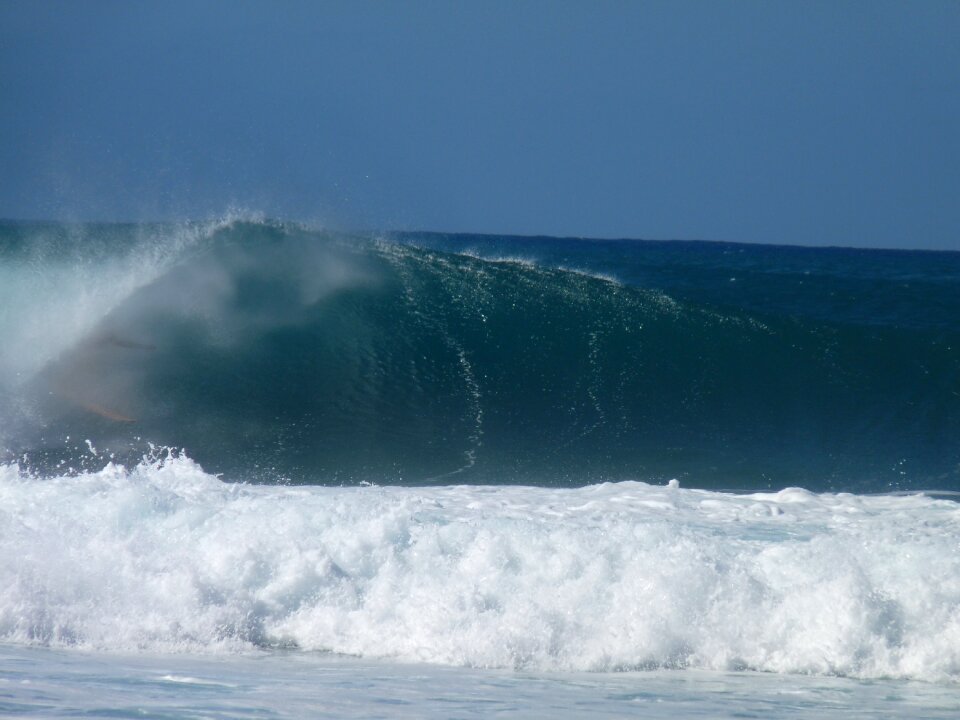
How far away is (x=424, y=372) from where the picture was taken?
36.0ft

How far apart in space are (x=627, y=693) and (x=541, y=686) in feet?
1.18

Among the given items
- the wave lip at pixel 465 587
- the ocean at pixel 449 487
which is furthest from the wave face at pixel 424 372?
the wave lip at pixel 465 587

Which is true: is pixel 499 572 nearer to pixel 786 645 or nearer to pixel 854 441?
pixel 786 645

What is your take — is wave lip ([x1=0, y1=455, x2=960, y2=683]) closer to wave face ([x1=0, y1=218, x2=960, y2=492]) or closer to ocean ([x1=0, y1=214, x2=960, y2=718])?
ocean ([x1=0, y1=214, x2=960, y2=718])

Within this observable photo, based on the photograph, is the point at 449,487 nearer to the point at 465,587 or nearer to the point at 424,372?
the point at 465,587

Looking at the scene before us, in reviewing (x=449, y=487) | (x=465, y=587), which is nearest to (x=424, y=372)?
(x=449, y=487)

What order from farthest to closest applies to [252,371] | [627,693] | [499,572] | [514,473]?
1. [252,371]
2. [514,473]
3. [499,572]
4. [627,693]

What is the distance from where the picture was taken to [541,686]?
171 inches

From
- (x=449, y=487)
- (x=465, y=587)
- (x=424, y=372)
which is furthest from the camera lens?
(x=424, y=372)

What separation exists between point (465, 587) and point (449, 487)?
236cm

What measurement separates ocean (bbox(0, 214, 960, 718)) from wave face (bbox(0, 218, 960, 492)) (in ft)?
0.14

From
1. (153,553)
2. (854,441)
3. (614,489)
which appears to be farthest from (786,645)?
(854,441)

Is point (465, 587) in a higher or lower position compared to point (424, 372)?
lower

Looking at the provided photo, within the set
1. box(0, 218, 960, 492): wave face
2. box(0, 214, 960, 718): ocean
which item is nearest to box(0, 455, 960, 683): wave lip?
box(0, 214, 960, 718): ocean
